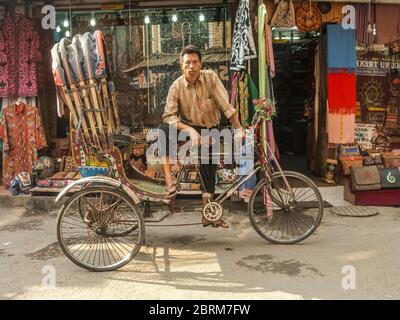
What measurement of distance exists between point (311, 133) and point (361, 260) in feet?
15.2

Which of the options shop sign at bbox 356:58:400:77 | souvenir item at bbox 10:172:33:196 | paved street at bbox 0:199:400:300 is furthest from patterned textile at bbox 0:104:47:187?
shop sign at bbox 356:58:400:77

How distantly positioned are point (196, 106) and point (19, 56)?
3850 millimetres

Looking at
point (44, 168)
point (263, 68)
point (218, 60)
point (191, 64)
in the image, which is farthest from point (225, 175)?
point (44, 168)

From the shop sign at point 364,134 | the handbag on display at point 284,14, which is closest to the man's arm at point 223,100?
the handbag on display at point 284,14

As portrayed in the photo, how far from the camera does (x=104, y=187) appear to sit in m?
4.82

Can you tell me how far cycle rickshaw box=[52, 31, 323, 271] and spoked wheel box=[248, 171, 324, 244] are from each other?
1 cm

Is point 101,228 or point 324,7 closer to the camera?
point 101,228

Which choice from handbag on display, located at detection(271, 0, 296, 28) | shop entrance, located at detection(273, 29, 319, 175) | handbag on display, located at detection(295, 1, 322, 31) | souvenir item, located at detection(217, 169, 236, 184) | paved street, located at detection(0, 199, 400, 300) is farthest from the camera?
shop entrance, located at detection(273, 29, 319, 175)

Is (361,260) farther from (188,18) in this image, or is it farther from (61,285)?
(188,18)

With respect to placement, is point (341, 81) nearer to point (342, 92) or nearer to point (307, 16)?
point (342, 92)

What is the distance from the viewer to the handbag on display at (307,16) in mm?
7422

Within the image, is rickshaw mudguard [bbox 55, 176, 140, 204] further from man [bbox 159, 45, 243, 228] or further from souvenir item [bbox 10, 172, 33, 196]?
souvenir item [bbox 10, 172, 33, 196]

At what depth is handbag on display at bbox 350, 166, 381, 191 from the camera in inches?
280

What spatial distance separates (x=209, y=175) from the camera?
5.30 meters
